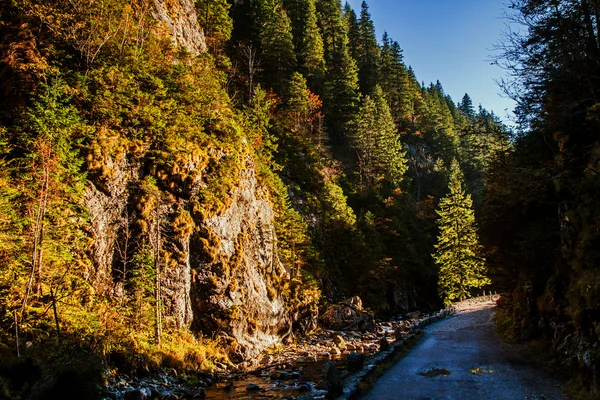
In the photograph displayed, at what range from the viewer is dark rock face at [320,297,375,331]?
1040 inches

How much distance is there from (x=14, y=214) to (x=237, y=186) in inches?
454

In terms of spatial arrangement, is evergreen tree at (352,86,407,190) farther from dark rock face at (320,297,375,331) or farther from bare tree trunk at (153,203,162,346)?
bare tree trunk at (153,203,162,346)

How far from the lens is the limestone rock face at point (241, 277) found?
1683cm

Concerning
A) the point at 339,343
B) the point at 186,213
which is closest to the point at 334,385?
the point at 186,213

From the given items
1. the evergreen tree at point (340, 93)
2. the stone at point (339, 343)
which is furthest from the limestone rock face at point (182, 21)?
the stone at point (339, 343)

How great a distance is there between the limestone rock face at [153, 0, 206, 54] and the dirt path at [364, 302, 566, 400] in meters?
27.0

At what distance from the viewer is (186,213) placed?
56.5 ft

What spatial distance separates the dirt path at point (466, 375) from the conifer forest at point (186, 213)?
1.05m

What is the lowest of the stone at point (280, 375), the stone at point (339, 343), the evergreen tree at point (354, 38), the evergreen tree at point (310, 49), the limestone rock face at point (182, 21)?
the stone at point (339, 343)

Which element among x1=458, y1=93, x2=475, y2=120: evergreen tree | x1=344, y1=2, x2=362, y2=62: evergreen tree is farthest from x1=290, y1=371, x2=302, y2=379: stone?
x1=458, y1=93, x2=475, y2=120: evergreen tree

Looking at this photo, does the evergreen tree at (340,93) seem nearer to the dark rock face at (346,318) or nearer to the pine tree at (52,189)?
the dark rock face at (346,318)

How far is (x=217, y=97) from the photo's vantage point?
81.3 feet

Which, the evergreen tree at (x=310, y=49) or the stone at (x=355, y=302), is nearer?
the stone at (x=355, y=302)

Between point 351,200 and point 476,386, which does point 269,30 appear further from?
point 476,386
